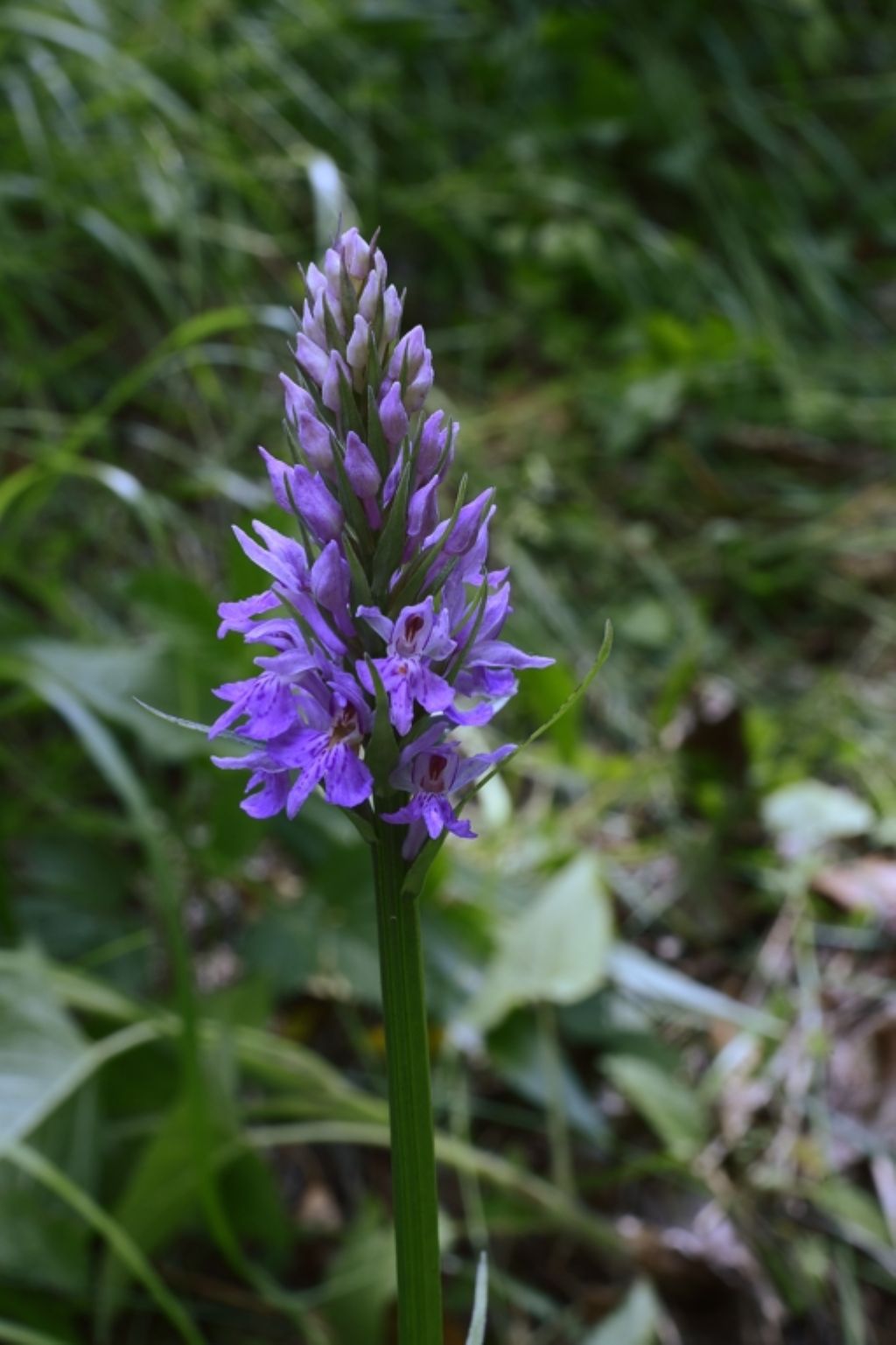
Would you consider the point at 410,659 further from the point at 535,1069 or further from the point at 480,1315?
the point at 535,1069

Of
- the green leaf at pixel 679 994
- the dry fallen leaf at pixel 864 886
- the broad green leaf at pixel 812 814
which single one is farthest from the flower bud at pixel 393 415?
the dry fallen leaf at pixel 864 886

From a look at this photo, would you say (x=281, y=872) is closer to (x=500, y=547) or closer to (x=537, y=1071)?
(x=537, y=1071)

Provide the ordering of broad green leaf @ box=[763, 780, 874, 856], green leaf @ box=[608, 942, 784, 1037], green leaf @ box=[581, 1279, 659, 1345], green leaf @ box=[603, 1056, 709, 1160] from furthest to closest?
broad green leaf @ box=[763, 780, 874, 856]
green leaf @ box=[608, 942, 784, 1037]
green leaf @ box=[603, 1056, 709, 1160]
green leaf @ box=[581, 1279, 659, 1345]

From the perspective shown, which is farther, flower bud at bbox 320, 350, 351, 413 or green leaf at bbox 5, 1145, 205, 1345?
green leaf at bbox 5, 1145, 205, 1345

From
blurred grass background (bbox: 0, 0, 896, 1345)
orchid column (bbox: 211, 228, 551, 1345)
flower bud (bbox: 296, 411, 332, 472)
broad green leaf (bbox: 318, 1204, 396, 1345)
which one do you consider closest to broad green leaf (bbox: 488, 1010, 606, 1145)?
blurred grass background (bbox: 0, 0, 896, 1345)

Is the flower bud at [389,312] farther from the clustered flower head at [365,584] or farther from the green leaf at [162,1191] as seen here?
the green leaf at [162,1191]

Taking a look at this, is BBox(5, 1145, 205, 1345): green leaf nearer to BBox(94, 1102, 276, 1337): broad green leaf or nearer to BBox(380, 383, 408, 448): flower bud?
BBox(94, 1102, 276, 1337): broad green leaf

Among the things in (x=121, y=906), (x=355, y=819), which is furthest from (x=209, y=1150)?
(x=355, y=819)
